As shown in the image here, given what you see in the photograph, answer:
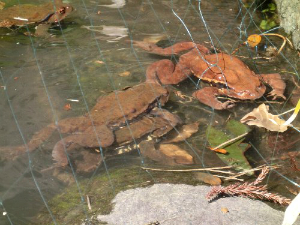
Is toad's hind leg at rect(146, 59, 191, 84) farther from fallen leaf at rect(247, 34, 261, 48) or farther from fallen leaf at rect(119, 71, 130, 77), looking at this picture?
fallen leaf at rect(247, 34, 261, 48)

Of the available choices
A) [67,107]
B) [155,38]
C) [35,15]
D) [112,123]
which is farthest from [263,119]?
[35,15]

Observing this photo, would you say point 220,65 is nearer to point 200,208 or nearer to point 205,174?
point 205,174

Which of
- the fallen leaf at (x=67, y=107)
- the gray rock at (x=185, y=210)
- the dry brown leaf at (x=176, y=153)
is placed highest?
the gray rock at (x=185, y=210)

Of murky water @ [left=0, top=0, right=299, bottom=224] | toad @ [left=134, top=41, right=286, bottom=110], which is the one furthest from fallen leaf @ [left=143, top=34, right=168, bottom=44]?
toad @ [left=134, top=41, right=286, bottom=110]

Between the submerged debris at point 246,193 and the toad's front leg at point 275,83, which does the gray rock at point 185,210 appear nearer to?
the submerged debris at point 246,193

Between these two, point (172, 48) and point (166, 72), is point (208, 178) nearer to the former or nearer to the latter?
point (166, 72)

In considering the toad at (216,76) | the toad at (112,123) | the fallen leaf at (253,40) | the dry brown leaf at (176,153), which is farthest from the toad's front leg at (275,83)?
the dry brown leaf at (176,153)
